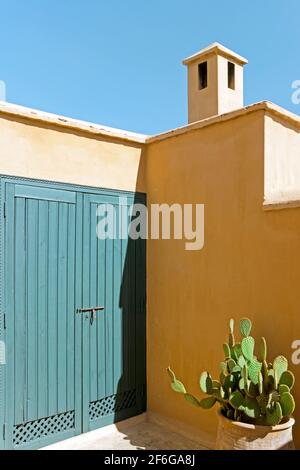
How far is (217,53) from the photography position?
482 centimetres

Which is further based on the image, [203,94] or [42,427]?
[203,94]

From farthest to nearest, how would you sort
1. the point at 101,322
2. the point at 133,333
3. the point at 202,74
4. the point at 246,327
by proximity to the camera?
→ the point at 202,74, the point at 133,333, the point at 101,322, the point at 246,327

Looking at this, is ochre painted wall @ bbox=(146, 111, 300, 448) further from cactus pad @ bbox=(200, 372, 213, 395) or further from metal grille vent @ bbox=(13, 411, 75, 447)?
metal grille vent @ bbox=(13, 411, 75, 447)

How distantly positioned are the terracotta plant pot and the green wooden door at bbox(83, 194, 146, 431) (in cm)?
157

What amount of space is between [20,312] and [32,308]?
0.11 metres

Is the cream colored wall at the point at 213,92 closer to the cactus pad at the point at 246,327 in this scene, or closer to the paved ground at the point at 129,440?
the cactus pad at the point at 246,327

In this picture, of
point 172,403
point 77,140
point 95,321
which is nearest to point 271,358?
point 172,403

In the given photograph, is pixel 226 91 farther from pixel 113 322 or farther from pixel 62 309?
pixel 62 309

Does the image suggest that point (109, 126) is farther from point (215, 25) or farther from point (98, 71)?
point (215, 25)

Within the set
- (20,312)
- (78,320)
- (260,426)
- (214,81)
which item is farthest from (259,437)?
(214,81)

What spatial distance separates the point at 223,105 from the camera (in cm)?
481

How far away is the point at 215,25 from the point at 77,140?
2689 millimetres

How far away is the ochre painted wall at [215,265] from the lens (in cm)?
314

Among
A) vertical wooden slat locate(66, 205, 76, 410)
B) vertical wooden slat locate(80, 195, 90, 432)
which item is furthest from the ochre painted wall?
vertical wooden slat locate(66, 205, 76, 410)
